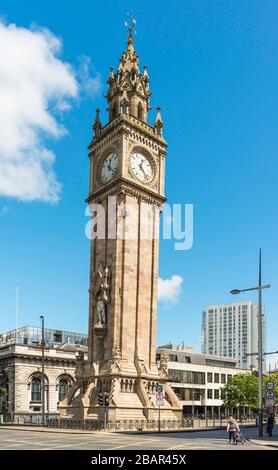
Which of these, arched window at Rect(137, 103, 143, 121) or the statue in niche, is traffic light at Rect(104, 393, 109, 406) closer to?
the statue in niche

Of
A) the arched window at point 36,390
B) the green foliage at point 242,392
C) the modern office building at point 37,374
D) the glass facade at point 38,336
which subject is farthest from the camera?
the glass facade at point 38,336

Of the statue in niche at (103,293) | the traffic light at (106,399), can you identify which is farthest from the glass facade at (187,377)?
the traffic light at (106,399)

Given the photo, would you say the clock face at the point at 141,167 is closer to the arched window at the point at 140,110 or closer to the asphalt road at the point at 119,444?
the arched window at the point at 140,110

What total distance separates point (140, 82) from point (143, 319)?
30987 mm

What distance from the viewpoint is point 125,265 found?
5719cm

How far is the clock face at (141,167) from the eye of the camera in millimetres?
61272

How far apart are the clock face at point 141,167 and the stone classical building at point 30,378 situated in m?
37.3

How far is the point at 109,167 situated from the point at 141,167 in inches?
156

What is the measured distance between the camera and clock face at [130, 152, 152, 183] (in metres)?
61.3

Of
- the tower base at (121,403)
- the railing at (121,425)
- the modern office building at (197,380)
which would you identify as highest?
the tower base at (121,403)

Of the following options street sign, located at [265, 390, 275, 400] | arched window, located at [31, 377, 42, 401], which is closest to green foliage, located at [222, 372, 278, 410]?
arched window, located at [31, 377, 42, 401]

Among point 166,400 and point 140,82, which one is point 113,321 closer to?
point 166,400

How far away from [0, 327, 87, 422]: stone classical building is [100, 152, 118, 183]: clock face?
1353 inches
